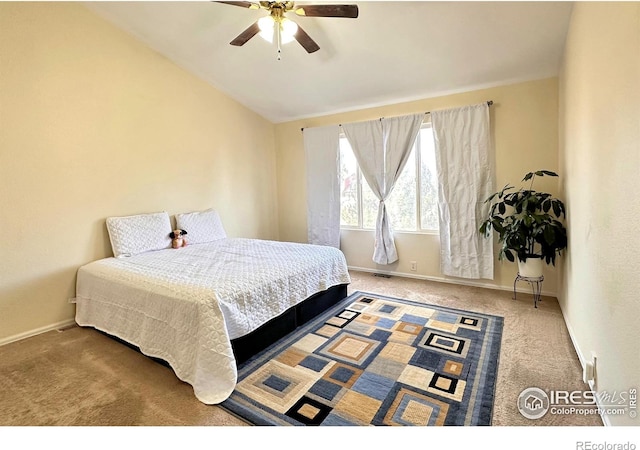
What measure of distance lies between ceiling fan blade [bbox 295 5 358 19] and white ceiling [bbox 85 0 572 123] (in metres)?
0.49

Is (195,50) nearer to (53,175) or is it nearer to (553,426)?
(53,175)

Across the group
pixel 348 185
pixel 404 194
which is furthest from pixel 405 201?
pixel 348 185

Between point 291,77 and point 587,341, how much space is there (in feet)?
12.0

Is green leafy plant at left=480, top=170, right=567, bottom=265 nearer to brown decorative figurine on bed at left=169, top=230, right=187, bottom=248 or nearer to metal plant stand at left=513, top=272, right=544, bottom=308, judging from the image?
metal plant stand at left=513, top=272, right=544, bottom=308

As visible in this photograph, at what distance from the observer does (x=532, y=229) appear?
2832 millimetres

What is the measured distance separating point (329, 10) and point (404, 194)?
248 centimetres

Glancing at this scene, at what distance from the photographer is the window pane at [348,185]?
14.8 feet

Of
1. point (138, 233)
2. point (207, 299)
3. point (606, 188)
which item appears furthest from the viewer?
point (138, 233)

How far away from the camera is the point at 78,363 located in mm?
2297

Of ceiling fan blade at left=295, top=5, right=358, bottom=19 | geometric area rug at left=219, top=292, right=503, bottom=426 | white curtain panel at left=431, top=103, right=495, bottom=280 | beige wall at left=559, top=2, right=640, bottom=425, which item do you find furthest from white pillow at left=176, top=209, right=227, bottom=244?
beige wall at left=559, top=2, right=640, bottom=425

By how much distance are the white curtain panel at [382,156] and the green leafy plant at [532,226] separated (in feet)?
4.02

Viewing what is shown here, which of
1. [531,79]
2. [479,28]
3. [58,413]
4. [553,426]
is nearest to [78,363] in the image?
[58,413]

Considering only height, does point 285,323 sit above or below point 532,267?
below

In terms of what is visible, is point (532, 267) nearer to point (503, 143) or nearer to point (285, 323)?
point (503, 143)
